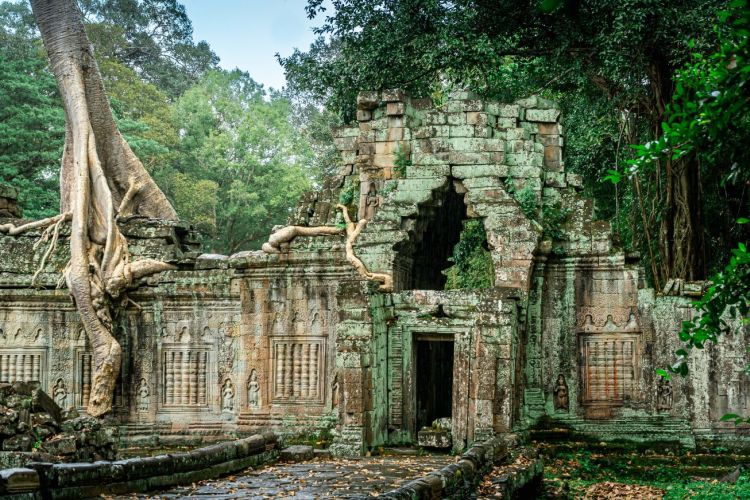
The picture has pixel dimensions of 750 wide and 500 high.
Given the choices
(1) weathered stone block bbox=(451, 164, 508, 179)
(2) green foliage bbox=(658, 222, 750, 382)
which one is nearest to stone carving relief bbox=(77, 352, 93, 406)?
(1) weathered stone block bbox=(451, 164, 508, 179)

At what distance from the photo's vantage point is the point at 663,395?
50.0 feet

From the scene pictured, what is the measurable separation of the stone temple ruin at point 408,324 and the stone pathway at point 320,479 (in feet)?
2.88

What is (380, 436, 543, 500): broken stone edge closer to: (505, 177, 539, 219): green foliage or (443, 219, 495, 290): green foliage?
(505, 177, 539, 219): green foliage

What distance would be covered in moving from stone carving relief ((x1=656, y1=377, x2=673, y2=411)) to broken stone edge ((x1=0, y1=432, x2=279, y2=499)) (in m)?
5.71

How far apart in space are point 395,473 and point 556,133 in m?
6.60

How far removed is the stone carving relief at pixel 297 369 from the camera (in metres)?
16.4

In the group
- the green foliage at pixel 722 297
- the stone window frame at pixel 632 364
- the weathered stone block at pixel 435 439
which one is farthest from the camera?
the stone window frame at pixel 632 364

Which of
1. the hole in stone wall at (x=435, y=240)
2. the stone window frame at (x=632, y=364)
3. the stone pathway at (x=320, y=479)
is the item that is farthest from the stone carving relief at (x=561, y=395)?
the stone pathway at (x=320, y=479)

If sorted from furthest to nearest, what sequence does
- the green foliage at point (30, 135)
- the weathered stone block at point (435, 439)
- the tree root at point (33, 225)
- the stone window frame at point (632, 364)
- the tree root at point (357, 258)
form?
the green foliage at point (30, 135)
the tree root at point (33, 225)
the stone window frame at point (632, 364)
the tree root at point (357, 258)
the weathered stone block at point (435, 439)

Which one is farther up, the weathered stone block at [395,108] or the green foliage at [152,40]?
the green foliage at [152,40]

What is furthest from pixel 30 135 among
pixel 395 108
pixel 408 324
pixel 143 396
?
pixel 408 324

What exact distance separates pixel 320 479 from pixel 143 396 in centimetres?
643

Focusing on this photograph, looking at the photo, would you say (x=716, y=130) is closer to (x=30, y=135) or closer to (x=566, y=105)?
(x=566, y=105)

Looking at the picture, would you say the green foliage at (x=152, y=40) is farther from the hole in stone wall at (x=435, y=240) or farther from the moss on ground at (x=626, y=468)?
the moss on ground at (x=626, y=468)
